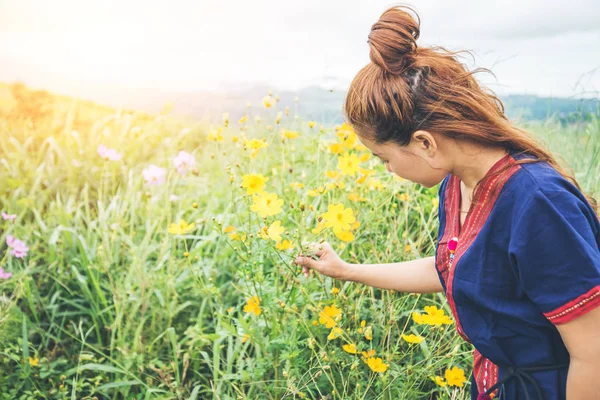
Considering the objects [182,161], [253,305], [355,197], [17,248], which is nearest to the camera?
[253,305]

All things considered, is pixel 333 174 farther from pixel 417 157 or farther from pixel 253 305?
pixel 417 157

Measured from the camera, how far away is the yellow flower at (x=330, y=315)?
57.3 inches

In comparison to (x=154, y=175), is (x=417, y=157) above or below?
above

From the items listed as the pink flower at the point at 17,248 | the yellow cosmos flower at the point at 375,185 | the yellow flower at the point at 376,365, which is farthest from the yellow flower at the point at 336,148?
the pink flower at the point at 17,248

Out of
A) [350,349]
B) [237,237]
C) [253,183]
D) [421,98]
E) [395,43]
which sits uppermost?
[395,43]

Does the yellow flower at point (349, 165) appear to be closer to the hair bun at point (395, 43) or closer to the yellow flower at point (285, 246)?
the yellow flower at point (285, 246)

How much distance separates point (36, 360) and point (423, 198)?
1517mm

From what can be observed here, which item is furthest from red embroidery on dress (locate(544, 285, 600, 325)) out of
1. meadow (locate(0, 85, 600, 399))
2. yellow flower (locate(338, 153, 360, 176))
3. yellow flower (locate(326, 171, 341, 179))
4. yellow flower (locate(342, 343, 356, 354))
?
yellow flower (locate(326, 171, 341, 179))

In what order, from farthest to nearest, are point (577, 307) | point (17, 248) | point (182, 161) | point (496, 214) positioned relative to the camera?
point (182, 161) < point (17, 248) < point (496, 214) < point (577, 307)

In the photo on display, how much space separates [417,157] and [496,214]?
20cm

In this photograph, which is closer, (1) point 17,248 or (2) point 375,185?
(2) point 375,185

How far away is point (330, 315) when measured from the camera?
149 cm

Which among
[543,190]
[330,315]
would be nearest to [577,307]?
[543,190]

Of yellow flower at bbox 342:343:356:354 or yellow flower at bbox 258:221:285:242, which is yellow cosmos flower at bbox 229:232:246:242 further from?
yellow flower at bbox 342:343:356:354
